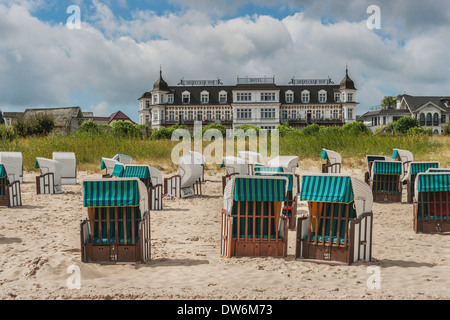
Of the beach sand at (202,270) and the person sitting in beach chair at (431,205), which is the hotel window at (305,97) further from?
the person sitting in beach chair at (431,205)

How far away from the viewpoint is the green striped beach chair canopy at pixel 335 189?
7.35 m

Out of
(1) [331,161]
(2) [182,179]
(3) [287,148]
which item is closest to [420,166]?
(1) [331,161]

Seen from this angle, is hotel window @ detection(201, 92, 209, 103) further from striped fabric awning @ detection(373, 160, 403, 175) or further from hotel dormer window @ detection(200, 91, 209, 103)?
striped fabric awning @ detection(373, 160, 403, 175)

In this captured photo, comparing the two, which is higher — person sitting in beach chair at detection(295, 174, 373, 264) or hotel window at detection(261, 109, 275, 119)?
hotel window at detection(261, 109, 275, 119)

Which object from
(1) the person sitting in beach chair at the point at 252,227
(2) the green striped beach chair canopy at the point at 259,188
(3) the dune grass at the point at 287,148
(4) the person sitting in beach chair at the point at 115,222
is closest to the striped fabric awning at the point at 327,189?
(2) the green striped beach chair canopy at the point at 259,188

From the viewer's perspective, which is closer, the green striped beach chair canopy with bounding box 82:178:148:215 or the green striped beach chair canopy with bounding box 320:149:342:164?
the green striped beach chair canopy with bounding box 82:178:148:215

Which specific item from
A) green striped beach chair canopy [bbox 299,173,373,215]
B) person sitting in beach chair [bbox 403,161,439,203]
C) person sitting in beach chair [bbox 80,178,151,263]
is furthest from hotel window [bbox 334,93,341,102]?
person sitting in beach chair [bbox 80,178,151,263]

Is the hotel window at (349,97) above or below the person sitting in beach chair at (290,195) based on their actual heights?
above

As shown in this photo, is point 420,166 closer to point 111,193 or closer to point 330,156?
point 330,156

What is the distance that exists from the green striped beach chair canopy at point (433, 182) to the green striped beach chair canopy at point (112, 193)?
6.07m

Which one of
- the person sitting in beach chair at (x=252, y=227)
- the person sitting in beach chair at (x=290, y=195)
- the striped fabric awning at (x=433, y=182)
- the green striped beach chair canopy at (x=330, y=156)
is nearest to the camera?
the person sitting in beach chair at (x=252, y=227)

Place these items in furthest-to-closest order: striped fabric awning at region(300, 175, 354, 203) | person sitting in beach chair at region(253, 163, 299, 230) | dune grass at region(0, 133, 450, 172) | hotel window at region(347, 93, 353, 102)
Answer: hotel window at region(347, 93, 353, 102)
dune grass at region(0, 133, 450, 172)
person sitting in beach chair at region(253, 163, 299, 230)
striped fabric awning at region(300, 175, 354, 203)

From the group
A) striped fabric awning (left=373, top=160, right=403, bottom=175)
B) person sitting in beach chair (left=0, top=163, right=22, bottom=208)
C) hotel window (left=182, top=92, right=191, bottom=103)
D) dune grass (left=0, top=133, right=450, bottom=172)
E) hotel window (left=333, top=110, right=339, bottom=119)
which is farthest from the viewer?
hotel window (left=182, top=92, right=191, bottom=103)

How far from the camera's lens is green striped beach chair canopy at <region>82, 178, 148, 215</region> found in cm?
741
